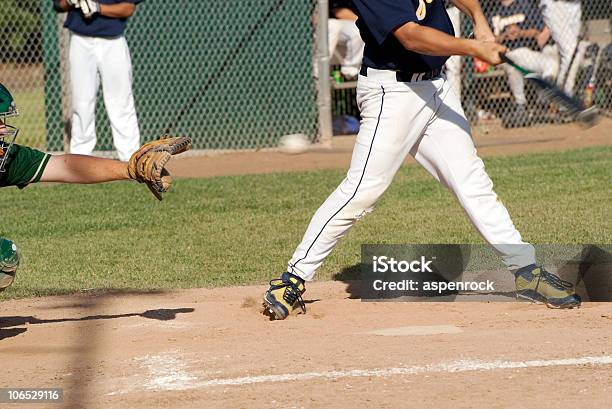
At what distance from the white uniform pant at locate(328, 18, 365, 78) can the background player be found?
414 centimetres

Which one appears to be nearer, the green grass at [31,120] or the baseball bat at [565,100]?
the baseball bat at [565,100]

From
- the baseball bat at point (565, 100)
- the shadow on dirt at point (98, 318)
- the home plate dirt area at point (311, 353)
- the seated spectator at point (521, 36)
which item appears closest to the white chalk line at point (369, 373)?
the home plate dirt area at point (311, 353)

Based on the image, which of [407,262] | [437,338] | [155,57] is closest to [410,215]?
[407,262]

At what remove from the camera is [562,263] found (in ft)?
21.6

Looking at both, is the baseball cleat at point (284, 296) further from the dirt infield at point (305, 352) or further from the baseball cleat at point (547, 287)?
the baseball cleat at point (547, 287)

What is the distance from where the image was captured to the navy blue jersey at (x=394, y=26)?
5.32 meters

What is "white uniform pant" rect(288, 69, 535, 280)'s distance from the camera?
5.60 m

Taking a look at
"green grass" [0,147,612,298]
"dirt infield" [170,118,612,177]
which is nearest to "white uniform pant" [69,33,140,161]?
"green grass" [0,147,612,298]

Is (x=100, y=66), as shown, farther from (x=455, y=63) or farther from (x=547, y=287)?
(x=547, y=287)

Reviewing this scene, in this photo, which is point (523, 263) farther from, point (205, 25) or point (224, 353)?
point (205, 25)

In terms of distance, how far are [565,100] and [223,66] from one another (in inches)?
339

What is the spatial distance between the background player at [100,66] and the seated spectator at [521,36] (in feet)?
19.4

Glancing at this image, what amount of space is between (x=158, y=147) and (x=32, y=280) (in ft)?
7.97

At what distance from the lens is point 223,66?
14.0 metres
